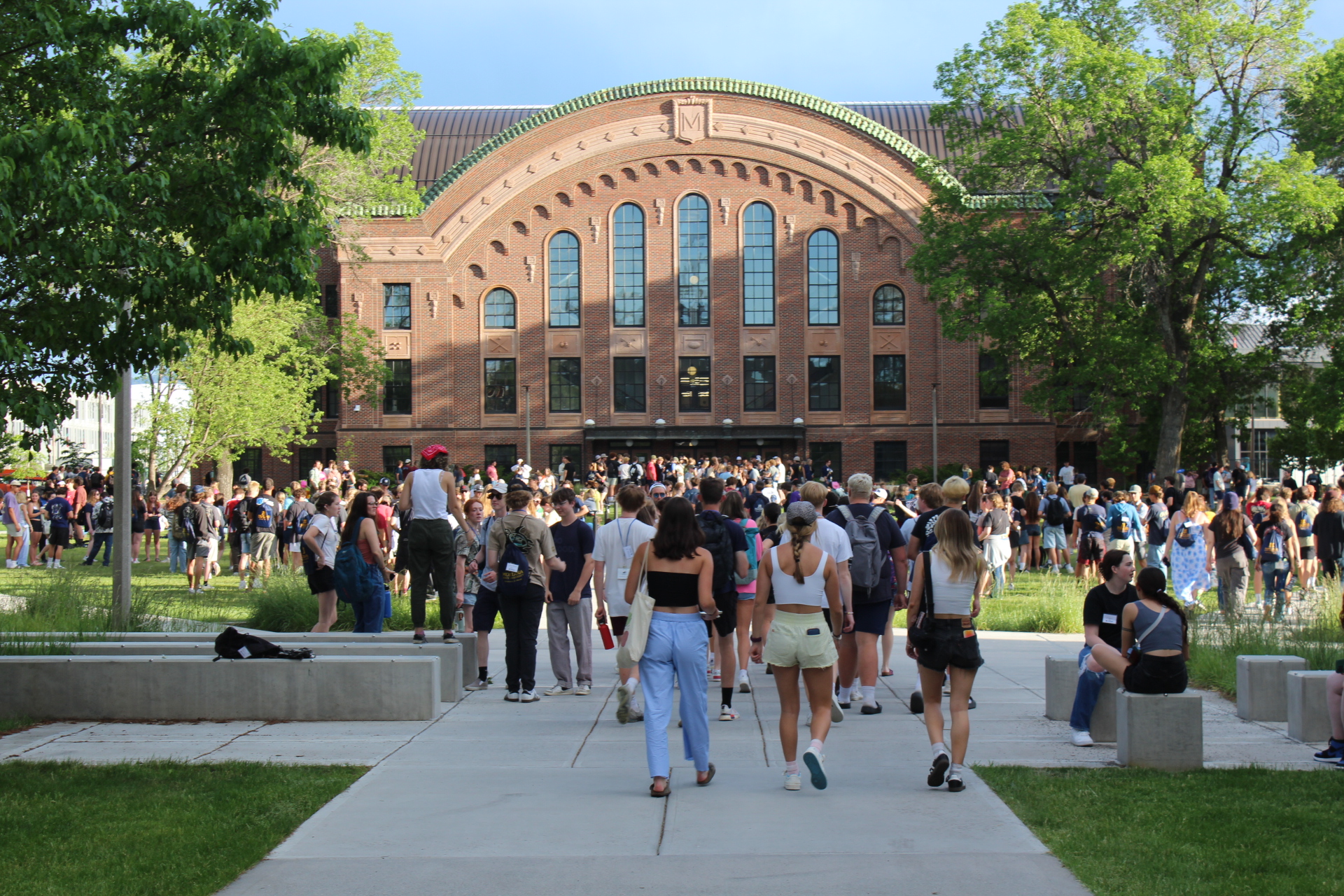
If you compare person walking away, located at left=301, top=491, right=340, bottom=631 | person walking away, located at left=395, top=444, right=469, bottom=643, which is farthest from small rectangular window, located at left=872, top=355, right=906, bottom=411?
person walking away, located at left=395, top=444, right=469, bottom=643

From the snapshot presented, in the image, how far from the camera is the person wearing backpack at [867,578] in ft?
32.7

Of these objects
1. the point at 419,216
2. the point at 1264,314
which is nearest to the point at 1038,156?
the point at 1264,314

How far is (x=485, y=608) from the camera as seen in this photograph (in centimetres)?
1112

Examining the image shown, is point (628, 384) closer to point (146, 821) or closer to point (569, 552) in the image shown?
point (569, 552)

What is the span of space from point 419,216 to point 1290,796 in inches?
1715

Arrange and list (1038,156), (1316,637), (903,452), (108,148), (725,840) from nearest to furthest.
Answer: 1. (725,840)
2. (108,148)
3. (1316,637)
4. (1038,156)
5. (903,452)

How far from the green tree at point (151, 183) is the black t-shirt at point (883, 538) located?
4.93 m

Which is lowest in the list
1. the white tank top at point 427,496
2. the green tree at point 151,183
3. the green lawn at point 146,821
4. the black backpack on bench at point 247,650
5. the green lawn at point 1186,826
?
the green lawn at point 1186,826

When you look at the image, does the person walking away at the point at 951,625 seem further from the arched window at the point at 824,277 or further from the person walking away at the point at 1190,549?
the arched window at the point at 824,277

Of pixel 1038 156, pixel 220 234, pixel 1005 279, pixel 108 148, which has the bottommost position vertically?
pixel 220 234

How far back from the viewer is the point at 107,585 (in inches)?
640

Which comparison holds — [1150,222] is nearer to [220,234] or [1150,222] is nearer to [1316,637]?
[1316,637]

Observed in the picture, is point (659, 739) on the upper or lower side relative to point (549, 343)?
lower

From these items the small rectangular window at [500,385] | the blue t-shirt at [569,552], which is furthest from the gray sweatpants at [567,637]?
the small rectangular window at [500,385]
